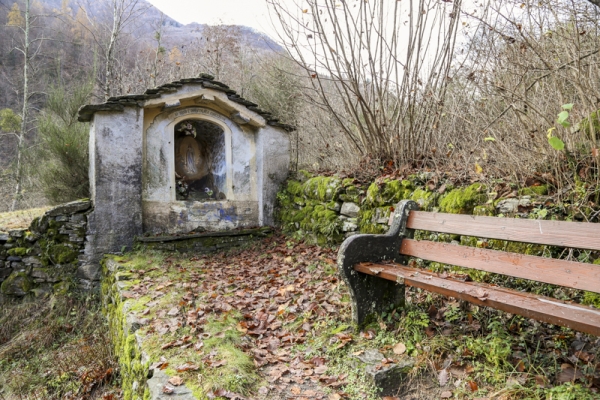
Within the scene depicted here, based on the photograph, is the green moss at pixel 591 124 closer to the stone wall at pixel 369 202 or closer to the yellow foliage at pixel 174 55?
the stone wall at pixel 369 202

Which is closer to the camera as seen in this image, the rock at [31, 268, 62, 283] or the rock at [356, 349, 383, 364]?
the rock at [356, 349, 383, 364]

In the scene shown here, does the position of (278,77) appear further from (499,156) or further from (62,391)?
(62,391)

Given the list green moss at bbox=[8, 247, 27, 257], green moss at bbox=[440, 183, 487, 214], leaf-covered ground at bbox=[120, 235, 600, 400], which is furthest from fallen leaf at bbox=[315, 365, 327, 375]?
green moss at bbox=[8, 247, 27, 257]

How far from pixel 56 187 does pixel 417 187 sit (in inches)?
347

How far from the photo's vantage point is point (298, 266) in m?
5.11

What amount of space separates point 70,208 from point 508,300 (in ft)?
22.1

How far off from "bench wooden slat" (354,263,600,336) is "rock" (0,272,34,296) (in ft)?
21.2

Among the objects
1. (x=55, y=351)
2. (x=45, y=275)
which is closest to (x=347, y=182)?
(x=55, y=351)

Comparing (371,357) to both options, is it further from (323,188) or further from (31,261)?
(31,261)

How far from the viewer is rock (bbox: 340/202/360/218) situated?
5.27 meters

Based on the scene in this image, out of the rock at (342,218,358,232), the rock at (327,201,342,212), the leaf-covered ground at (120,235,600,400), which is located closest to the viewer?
the leaf-covered ground at (120,235,600,400)

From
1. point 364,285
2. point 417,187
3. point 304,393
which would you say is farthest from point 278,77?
point 304,393

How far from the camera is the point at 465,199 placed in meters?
3.47

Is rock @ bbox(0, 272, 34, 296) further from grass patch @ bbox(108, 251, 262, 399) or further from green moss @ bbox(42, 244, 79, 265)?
grass patch @ bbox(108, 251, 262, 399)
